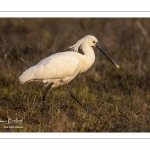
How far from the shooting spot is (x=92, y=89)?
1009 cm

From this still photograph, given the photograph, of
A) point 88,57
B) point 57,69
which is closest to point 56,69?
point 57,69

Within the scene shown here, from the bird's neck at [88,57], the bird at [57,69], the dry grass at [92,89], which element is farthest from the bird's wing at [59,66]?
the dry grass at [92,89]

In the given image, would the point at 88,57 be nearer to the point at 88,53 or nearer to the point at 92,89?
the point at 88,53

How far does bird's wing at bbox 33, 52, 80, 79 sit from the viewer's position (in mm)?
8359

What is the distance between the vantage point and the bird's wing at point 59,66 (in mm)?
8359

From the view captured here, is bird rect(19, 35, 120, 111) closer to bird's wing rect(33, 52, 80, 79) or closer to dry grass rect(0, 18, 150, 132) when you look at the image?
bird's wing rect(33, 52, 80, 79)

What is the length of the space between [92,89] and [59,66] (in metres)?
1.87

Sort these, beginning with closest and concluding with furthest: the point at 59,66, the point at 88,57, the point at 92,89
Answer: the point at 59,66, the point at 88,57, the point at 92,89

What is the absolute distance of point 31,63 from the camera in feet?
30.6

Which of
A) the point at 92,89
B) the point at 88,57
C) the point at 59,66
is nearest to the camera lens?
the point at 59,66

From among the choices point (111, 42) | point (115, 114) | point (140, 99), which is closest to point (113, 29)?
point (111, 42)

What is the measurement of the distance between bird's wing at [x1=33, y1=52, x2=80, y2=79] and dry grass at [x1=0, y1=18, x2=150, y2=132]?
15.2 inches

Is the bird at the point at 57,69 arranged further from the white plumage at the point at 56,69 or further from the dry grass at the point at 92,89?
the dry grass at the point at 92,89
